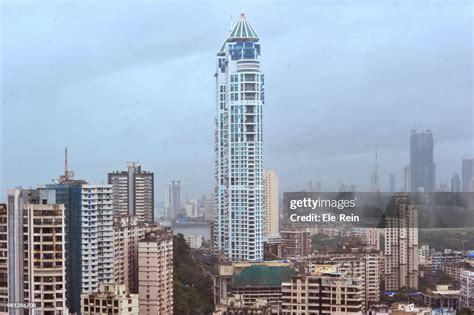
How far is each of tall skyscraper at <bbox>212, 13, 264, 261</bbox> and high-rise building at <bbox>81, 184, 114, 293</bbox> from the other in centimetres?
163

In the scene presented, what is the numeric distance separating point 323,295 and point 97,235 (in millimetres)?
1676

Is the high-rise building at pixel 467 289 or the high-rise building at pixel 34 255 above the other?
the high-rise building at pixel 34 255

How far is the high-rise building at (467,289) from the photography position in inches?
231

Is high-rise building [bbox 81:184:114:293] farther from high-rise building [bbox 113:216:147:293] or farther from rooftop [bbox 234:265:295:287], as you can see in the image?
rooftop [bbox 234:265:295:287]

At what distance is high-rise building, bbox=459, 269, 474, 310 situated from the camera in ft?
19.3

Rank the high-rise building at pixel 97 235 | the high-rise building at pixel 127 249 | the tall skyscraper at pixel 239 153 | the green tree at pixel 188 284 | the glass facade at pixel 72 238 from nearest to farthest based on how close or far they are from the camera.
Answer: the glass facade at pixel 72 238, the high-rise building at pixel 97 235, the high-rise building at pixel 127 249, the green tree at pixel 188 284, the tall skyscraper at pixel 239 153

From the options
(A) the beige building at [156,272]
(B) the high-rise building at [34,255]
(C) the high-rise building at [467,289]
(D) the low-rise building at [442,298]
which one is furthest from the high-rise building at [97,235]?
(C) the high-rise building at [467,289]

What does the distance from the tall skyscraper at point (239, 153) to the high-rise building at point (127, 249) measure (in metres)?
1.25

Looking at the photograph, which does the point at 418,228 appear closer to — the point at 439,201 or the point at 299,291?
the point at 439,201

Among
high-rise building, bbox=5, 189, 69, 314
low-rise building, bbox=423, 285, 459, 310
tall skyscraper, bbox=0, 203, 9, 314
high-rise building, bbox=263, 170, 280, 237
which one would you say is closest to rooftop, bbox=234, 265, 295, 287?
high-rise building, bbox=263, 170, 280, 237

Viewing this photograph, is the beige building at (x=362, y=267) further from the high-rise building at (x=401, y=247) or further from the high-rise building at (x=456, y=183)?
the high-rise building at (x=456, y=183)

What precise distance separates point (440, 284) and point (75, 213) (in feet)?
9.19

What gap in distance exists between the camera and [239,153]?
→ 7.79 metres

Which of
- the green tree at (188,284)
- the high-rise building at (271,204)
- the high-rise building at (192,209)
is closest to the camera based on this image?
the green tree at (188,284)
